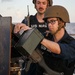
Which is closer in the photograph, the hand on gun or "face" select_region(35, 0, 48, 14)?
the hand on gun

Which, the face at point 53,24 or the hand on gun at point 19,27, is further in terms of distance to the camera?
the face at point 53,24

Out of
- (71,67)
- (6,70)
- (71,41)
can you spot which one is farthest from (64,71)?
(6,70)

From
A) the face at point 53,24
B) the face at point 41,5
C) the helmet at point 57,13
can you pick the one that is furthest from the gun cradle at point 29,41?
the face at point 41,5

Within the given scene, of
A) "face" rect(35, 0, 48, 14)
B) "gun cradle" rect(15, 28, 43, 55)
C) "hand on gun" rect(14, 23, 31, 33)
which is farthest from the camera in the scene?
"face" rect(35, 0, 48, 14)

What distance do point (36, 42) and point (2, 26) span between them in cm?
36

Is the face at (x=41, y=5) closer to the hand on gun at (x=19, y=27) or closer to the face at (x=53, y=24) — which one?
the face at (x=53, y=24)

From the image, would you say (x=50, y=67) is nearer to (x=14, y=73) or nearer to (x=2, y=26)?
(x=14, y=73)

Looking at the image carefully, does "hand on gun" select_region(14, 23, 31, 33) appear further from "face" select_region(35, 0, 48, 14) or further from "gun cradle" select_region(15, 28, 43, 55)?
"face" select_region(35, 0, 48, 14)

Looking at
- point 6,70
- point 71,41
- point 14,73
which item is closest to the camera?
point 6,70

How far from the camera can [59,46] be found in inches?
96.0

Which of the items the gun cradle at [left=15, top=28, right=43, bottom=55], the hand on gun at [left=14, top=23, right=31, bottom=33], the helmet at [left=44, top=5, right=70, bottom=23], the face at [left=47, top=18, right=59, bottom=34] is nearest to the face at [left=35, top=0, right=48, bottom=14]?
the helmet at [left=44, top=5, right=70, bottom=23]

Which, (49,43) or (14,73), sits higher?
(49,43)

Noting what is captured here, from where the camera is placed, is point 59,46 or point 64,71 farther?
point 64,71

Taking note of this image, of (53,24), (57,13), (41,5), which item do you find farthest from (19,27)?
(41,5)
